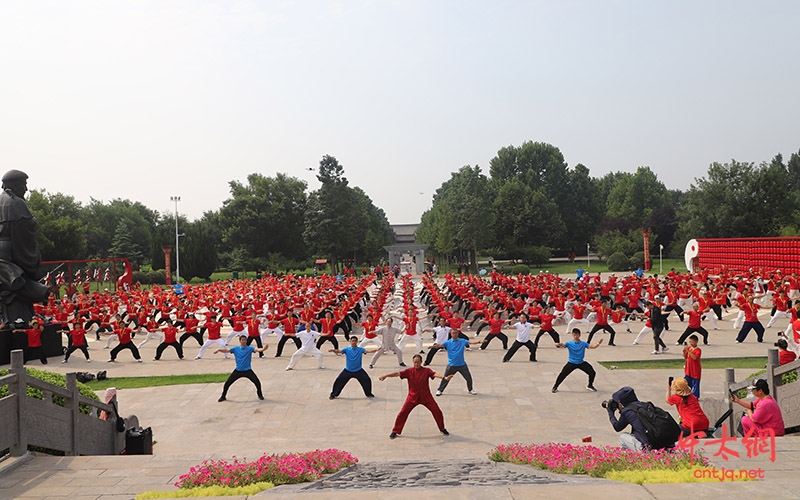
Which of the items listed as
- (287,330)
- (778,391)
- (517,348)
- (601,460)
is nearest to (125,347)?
(287,330)

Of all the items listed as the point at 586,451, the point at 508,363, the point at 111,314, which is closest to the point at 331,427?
the point at 586,451

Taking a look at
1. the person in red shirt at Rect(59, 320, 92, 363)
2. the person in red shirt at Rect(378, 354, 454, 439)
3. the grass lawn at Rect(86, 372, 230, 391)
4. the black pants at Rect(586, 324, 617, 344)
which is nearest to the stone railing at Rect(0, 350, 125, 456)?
the person in red shirt at Rect(378, 354, 454, 439)

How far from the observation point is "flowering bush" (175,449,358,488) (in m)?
7.14

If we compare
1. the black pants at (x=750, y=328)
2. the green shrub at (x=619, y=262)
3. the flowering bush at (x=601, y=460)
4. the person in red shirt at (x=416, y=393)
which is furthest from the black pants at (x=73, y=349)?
the green shrub at (x=619, y=262)

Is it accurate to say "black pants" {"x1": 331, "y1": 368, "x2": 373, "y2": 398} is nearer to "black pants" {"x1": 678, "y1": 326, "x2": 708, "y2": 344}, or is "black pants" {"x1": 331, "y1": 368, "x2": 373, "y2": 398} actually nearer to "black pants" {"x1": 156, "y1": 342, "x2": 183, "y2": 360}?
"black pants" {"x1": 156, "y1": 342, "x2": 183, "y2": 360}

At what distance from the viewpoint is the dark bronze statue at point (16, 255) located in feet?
64.5

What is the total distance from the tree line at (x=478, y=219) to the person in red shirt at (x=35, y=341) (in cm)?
4319

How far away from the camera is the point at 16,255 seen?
784 inches

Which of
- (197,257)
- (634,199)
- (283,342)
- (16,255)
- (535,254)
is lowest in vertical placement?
(283,342)

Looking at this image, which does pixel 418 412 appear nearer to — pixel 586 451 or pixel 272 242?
pixel 586 451

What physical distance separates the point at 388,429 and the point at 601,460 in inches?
187

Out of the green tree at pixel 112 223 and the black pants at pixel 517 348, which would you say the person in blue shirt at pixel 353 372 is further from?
the green tree at pixel 112 223

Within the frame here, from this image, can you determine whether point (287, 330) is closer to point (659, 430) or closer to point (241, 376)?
point (241, 376)

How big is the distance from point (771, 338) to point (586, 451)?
15.1 meters
